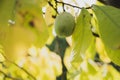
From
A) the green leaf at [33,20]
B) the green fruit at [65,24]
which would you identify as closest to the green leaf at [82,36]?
the green fruit at [65,24]

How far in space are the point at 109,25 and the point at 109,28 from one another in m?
0.01

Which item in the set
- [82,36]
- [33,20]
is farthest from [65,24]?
[33,20]

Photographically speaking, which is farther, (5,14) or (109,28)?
(109,28)

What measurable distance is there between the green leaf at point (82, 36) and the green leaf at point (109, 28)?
5cm

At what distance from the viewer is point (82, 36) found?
856 mm

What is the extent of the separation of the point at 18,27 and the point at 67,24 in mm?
340

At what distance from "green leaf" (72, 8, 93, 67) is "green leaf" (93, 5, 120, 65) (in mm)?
49

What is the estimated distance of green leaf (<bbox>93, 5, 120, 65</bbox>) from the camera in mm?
751

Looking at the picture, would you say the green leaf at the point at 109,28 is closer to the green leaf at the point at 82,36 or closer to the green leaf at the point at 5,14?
the green leaf at the point at 82,36

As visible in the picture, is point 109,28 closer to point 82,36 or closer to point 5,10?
point 82,36

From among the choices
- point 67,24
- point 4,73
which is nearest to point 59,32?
point 67,24

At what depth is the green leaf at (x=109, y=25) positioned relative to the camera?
750mm

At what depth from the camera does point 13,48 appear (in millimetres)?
600

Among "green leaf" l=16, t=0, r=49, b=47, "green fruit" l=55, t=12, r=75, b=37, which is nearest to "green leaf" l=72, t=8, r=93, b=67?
"green fruit" l=55, t=12, r=75, b=37
